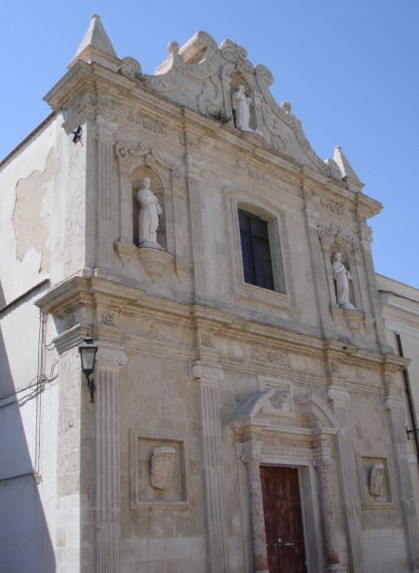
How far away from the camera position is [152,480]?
1017cm

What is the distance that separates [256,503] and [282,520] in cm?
112

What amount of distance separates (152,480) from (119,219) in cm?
421

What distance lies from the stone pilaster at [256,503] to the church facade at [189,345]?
33 mm

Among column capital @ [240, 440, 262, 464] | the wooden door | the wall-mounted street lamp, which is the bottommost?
the wooden door

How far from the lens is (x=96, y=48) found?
492 inches

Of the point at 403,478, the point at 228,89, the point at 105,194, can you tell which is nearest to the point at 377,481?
the point at 403,478

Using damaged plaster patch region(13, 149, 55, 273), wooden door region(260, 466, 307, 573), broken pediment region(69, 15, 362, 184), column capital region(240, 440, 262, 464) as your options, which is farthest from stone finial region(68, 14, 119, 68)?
wooden door region(260, 466, 307, 573)

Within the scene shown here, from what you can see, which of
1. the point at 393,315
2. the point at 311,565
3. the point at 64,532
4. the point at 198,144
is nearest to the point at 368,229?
the point at 393,315

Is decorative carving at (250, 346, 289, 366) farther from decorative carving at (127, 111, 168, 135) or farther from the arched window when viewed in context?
decorative carving at (127, 111, 168, 135)

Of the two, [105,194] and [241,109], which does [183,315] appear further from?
[241,109]

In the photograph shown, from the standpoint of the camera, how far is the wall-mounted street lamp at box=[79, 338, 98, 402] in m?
9.79

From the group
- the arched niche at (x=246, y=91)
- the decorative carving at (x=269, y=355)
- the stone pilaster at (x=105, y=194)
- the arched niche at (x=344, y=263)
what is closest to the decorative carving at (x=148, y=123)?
the stone pilaster at (x=105, y=194)

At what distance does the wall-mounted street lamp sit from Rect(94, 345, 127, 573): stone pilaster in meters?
0.09

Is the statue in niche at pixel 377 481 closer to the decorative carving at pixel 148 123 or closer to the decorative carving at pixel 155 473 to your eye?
the decorative carving at pixel 155 473
